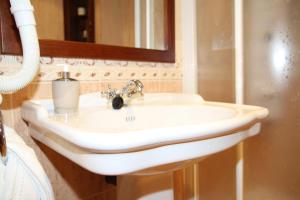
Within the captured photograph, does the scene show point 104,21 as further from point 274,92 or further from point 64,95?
point 274,92

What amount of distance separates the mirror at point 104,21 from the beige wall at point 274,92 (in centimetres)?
41

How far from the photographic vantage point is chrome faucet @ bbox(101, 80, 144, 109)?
2.42ft

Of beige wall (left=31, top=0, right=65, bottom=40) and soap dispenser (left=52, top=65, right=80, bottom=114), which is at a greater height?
beige wall (left=31, top=0, right=65, bottom=40)

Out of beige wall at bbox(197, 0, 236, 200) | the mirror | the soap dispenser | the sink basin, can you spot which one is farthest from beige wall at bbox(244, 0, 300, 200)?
the soap dispenser

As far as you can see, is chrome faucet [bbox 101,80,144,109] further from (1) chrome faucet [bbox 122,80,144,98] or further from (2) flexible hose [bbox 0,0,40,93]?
(2) flexible hose [bbox 0,0,40,93]

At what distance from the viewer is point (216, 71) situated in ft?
3.53

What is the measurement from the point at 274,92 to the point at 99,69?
2.34 ft

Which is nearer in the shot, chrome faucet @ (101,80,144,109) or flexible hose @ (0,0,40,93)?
flexible hose @ (0,0,40,93)

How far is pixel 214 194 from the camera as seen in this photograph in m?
1.11

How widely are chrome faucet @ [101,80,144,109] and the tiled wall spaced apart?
0.27 feet

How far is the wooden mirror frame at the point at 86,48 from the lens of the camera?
630 millimetres

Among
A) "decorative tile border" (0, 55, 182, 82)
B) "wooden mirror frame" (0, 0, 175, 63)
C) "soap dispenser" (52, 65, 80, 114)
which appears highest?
"wooden mirror frame" (0, 0, 175, 63)

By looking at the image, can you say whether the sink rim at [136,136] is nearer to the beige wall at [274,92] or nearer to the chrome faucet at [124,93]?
the chrome faucet at [124,93]

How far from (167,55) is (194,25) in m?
0.24
